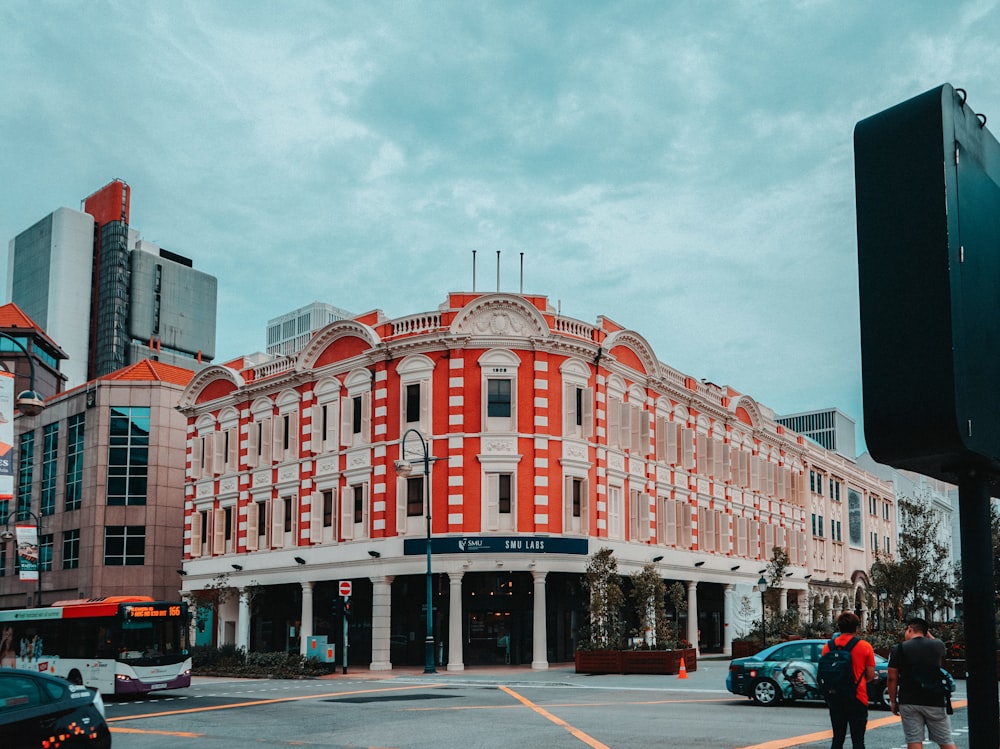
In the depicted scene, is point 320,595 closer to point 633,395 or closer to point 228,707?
point 633,395

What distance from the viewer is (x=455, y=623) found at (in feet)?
135

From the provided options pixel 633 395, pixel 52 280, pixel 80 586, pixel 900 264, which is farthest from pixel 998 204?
pixel 52 280

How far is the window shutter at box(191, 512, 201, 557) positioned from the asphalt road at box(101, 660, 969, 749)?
891 inches

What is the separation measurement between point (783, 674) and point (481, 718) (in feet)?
23.4

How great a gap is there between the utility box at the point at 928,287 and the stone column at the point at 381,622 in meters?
41.5

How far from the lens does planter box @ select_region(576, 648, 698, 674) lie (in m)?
37.2

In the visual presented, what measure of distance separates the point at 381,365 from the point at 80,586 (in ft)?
97.2

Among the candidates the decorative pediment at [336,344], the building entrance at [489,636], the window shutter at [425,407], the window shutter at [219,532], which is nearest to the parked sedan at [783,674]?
the building entrance at [489,636]

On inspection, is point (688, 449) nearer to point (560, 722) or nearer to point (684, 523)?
point (684, 523)

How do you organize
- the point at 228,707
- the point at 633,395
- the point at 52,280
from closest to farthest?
the point at 228,707
the point at 633,395
the point at 52,280

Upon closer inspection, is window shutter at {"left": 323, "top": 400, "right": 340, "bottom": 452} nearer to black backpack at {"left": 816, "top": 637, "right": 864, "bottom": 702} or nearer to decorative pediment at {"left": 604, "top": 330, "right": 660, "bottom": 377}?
decorative pediment at {"left": 604, "top": 330, "right": 660, "bottom": 377}

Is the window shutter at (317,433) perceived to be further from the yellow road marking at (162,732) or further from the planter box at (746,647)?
the yellow road marking at (162,732)

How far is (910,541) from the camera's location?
4006cm

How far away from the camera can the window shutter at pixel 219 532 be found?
175 ft
